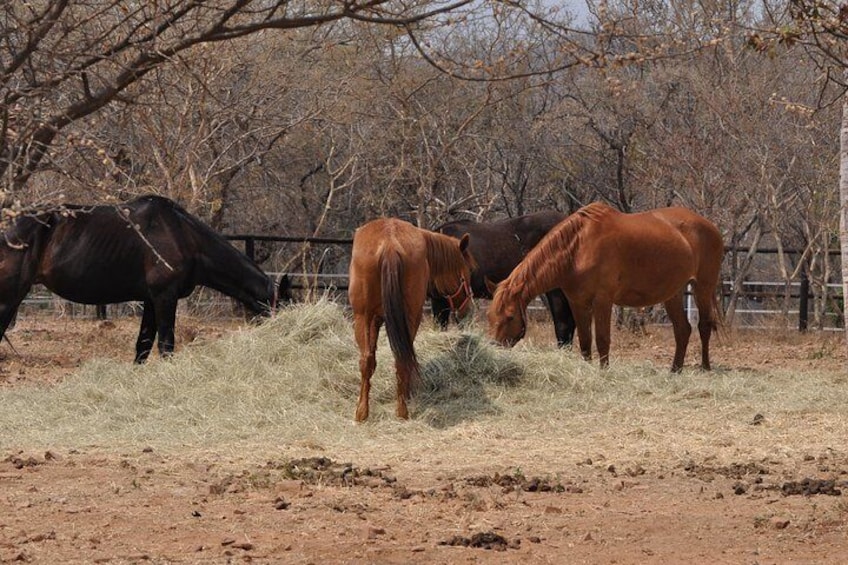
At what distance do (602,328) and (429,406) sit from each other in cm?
240

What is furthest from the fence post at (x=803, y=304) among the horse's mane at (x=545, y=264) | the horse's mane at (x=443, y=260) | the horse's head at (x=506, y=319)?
the horse's mane at (x=443, y=260)

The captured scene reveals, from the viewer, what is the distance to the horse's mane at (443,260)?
30.9 feet

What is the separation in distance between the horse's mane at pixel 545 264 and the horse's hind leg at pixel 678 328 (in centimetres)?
139

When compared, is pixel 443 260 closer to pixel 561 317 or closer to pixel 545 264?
pixel 545 264

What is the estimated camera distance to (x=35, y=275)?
11414 millimetres

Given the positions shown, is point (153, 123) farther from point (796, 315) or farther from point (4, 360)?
point (796, 315)

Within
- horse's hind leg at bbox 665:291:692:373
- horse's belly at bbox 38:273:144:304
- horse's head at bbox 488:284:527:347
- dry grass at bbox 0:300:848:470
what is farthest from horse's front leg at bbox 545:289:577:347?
horse's belly at bbox 38:273:144:304

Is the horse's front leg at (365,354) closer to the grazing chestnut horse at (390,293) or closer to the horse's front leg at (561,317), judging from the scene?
the grazing chestnut horse at (390,293)

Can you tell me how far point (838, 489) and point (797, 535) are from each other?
1108mm

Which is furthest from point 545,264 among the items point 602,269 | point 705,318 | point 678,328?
point 705,318

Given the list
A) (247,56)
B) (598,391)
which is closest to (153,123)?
(247,56)

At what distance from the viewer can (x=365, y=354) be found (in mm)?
8797

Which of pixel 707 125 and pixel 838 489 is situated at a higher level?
pixel 707 125

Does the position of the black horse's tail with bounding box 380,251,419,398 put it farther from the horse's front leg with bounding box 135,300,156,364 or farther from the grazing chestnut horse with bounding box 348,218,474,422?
the horse's front leg with bounding box 135,300,156,364
